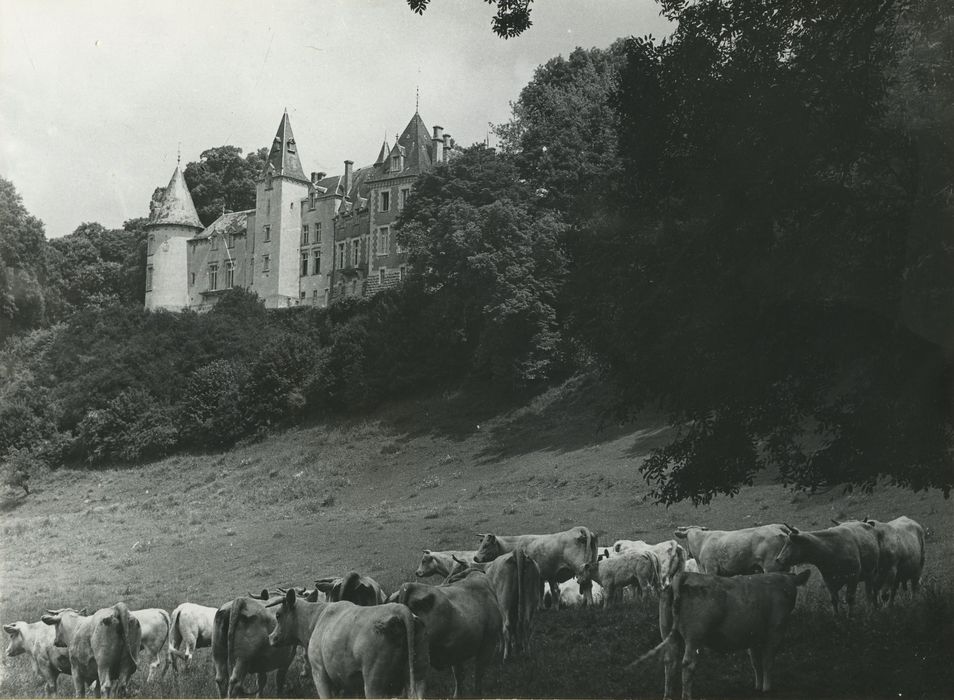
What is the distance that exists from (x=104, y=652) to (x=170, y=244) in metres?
67.3

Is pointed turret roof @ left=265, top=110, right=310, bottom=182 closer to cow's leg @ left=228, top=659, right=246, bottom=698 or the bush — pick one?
the bush

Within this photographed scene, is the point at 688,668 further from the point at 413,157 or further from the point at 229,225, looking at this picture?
the point at 229,225

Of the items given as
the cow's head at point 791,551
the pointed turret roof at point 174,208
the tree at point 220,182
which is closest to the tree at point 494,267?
the cow's head at point 791,551

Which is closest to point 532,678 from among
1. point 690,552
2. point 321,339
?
point 690,552

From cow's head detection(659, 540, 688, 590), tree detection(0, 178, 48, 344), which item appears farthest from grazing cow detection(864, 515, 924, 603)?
tree detection(0, 178, 48, 344)

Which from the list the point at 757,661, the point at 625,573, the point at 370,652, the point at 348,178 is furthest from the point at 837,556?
the point at 348,178

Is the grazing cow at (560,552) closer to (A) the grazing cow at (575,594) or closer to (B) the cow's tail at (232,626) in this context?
(A) the grazing cow at (575,594)

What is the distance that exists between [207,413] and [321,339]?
13503 mm

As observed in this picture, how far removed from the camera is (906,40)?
479 inches

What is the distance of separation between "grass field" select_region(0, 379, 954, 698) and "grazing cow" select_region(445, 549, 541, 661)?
0.34m

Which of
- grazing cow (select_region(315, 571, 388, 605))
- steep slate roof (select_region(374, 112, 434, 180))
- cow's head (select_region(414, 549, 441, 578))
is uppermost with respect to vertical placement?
steep slate roof (select_region(374, 112, 434, 180))

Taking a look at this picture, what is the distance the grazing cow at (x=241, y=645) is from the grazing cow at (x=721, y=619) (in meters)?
3.82

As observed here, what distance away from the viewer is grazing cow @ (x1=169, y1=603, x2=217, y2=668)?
12945 millimetres

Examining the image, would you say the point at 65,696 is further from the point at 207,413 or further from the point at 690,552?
the point at 207,413
